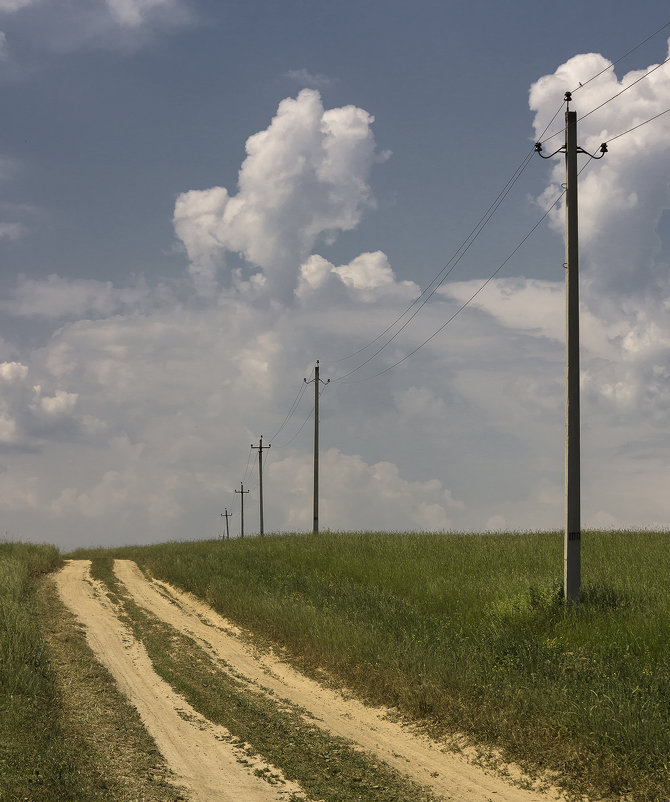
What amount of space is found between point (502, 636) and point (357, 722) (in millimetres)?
3508

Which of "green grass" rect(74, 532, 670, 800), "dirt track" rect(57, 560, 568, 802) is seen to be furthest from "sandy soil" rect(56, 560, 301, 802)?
"green grass" rect(74, 532, 670, 800)

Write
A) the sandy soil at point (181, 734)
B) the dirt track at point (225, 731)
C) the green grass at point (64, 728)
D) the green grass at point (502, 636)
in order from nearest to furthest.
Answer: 1. the green grass at point (64, 728)
2. the sandy soil at point (181, 734)
3. the dirt track at point (225, 731)
4. the green grass at point (502, 636)

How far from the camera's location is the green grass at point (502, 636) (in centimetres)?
905

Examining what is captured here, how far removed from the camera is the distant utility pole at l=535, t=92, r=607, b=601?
581 inches

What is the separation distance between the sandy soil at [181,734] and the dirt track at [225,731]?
0.01 metres

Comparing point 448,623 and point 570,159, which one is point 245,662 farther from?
point 570,159

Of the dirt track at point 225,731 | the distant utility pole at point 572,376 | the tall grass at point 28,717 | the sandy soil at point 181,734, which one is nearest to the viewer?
the tall grass at point 28,717

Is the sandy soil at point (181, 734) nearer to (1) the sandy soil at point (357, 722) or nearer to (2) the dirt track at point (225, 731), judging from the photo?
(2) the dirt track at point (225, 731)

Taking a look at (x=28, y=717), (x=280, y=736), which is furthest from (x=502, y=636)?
(x=28, y=717)

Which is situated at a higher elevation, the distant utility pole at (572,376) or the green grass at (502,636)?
the distant utility pole at (572,376)

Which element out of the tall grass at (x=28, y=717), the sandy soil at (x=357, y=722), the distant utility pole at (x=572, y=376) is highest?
the distant utility pole at (x=572, y=376)

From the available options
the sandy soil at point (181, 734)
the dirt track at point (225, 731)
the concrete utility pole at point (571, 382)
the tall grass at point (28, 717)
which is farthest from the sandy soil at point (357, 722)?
the concrete utility pole at point (571, 382)

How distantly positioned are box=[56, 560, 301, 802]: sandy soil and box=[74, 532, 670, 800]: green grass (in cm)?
299

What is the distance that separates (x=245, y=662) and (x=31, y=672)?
15.7 ft
